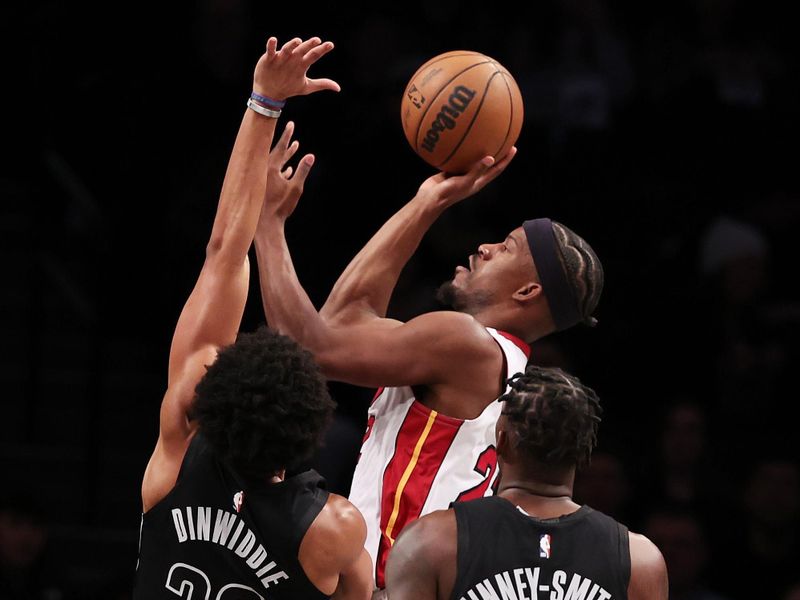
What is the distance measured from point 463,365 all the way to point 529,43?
18.4ft

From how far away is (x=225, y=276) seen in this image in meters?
4.19

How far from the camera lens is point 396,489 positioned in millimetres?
4637

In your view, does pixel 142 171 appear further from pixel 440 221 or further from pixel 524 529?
pixel 524 529

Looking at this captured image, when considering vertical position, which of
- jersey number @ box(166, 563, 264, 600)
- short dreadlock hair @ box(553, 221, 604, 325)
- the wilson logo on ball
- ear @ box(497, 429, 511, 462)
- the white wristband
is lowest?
jersey number @ box(166, 563, 264, 600)

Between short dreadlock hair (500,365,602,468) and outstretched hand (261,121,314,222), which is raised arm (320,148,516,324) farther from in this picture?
short dreadlock hair (500,365,602,468)

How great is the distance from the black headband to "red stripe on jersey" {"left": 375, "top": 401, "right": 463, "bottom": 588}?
563 millimetres

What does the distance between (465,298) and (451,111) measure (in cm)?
64

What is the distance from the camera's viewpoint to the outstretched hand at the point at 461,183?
499cm

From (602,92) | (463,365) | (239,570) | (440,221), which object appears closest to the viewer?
(239,570)

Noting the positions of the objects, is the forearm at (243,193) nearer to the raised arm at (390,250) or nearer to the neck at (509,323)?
the raised arm at (390,250)

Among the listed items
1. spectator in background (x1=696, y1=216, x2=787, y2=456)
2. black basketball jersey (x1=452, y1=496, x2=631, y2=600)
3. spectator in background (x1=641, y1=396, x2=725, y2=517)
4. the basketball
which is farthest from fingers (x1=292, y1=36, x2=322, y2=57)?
spectator in background (x1=696, y1=216, x2=787, y2=456)

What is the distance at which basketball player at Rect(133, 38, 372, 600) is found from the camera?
377cm

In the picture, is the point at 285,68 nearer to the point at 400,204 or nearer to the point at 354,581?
the point at 354,581

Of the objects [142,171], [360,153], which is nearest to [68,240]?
[142,171]
